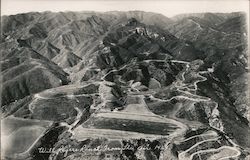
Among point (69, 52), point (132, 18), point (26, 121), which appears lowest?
point (26, 121)

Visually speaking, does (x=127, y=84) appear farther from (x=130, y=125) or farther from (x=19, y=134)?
(x=19, y=134)

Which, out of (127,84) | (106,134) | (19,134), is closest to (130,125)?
(106,134)

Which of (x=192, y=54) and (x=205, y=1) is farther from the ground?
(x=205, y=1)

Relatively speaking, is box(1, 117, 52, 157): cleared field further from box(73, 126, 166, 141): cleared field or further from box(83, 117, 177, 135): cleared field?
box(83, 117, 177, 135): cleared field

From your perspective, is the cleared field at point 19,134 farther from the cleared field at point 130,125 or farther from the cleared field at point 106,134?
the cleared field at point 130,125

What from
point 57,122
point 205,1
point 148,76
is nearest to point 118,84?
point 148,76

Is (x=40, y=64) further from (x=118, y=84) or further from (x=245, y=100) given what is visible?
(x=245, y=100)

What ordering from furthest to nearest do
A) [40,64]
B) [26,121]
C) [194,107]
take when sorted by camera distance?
[40,64], [194,107], [26,121]
